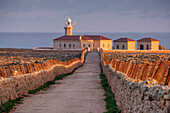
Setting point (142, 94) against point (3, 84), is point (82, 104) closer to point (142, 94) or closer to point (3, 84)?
point (3, 84)

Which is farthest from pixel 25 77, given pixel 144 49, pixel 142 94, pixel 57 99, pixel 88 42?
pixel 144 49

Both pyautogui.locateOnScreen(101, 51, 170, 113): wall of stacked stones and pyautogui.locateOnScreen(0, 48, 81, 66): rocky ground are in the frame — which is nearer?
pyautogui.locateOnScreen(101, 51, 170, 113): wall of stacked stones

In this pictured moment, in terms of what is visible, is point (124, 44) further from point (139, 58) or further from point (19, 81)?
point (19, 81)

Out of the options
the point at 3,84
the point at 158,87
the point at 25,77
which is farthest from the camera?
the point at 25,77

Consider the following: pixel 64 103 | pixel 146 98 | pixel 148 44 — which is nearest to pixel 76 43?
pixel 148 44

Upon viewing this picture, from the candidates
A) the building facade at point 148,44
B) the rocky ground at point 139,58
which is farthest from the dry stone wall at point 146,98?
the building facade at point 148,44

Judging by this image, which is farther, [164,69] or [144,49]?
[144,49]

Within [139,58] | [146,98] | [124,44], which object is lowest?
[139,58]

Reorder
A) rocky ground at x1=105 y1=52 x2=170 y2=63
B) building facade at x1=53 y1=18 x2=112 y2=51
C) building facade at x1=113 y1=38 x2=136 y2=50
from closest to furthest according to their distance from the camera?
1. rocky ground at x1=105 y1=52 x2=170 y2=63
2. building facade at x1=53 y1=18 x2=112 y2=51
3. building facade at x1=113 y1=38 x2=136 y2=50

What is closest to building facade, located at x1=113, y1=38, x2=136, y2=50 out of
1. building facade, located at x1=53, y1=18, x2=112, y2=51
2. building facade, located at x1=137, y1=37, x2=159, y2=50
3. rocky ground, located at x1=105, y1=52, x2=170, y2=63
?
building facade, located at x1=137, y1=37, x2=159, y2=50

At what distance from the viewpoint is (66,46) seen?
8275 cm

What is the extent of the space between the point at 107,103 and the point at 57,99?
2000mm

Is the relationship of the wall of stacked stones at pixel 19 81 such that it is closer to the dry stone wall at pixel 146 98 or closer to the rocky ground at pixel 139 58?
the dry stone wall at pixel 146 98

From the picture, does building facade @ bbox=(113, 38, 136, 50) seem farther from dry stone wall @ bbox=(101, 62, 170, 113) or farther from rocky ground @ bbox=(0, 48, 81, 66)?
dry stone wall @ bbox=(101, 62, 170, 113)
